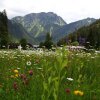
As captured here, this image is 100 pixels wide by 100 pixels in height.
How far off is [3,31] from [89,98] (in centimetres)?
8600

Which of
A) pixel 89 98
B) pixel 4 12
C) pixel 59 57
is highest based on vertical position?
pixel 4 12

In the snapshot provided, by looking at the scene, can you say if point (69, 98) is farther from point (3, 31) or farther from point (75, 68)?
point (3, 31)

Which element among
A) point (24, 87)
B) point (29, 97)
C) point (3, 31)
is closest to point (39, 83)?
point (24, 87)

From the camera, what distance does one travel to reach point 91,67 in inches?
307

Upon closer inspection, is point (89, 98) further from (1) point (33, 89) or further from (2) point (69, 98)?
(1) point (33, 89)

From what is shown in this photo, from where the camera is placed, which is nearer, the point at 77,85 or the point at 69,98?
the point at 69,98

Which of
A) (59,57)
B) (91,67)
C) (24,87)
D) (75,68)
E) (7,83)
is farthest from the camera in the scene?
(91,67)

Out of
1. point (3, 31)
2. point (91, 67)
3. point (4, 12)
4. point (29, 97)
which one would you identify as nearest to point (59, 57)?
point (29, 97)

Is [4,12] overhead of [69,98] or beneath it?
overhead

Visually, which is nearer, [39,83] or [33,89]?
[33,89]

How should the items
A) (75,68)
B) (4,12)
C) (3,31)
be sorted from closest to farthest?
(75,68) → (3,31) → (4,12)

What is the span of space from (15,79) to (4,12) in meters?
98.7

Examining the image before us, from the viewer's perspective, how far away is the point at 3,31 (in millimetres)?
89625

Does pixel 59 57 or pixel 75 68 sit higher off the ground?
pixel 59 57
